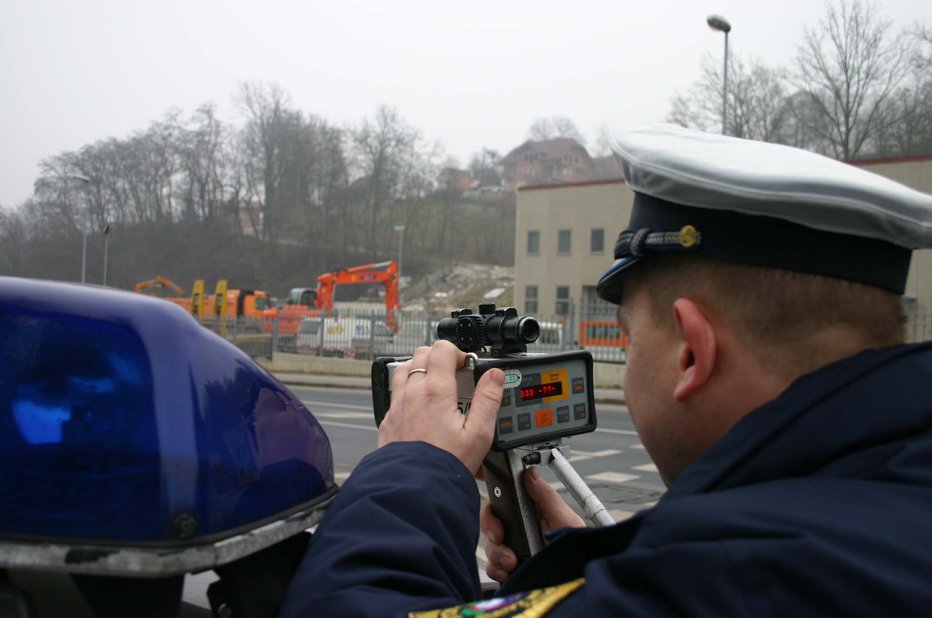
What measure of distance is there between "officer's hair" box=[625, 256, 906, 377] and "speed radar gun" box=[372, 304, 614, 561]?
1.81 ft

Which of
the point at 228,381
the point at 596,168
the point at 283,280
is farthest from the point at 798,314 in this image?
the point at 283,280

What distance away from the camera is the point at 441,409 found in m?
1.33

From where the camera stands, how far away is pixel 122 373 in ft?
3.66

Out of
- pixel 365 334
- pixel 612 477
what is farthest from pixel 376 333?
pixel 612 477

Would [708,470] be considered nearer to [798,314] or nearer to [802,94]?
[798,314]

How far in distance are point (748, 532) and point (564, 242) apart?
133 feet

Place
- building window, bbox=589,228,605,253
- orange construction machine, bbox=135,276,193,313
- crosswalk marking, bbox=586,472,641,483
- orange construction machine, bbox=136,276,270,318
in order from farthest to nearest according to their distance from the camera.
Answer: building window, bbox=589,228,605,253, orange construction machine, bbox=136,276,270,318, orange construction machine, bbox=135,276,193,313, crosswalk marking, bbox=586,472,641,483

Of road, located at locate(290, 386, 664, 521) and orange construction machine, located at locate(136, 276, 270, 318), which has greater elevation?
orange construction machine, located at locate(136, 276, 270, 318)

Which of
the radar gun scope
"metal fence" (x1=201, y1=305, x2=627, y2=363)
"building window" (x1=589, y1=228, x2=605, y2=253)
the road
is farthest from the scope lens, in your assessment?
"building window" (x1=589, y1=228, x2=605, y2=253)

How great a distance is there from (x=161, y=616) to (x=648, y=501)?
250 inches

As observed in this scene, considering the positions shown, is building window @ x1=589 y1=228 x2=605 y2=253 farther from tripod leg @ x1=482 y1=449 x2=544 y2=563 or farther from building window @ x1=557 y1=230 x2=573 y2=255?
tripod leg @ x1=482 y1=449 x2=544 y2=563

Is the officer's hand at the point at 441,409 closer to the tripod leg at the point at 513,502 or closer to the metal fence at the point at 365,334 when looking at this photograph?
the tripod leg at the point at 513,502

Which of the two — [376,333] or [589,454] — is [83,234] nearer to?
[589,454]

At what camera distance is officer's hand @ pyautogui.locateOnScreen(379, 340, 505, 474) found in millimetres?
1303
